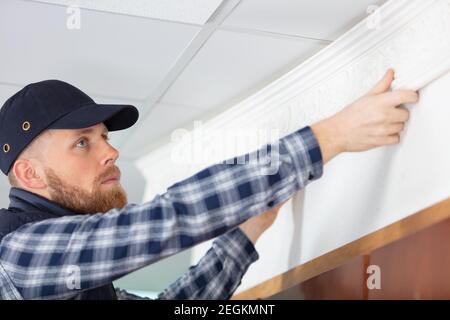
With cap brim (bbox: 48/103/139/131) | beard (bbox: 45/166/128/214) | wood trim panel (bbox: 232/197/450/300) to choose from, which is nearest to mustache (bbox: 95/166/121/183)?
beard (bbox: 45/166/128/214)

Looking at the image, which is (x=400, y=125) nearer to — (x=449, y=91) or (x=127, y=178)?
(x=449, y=91)

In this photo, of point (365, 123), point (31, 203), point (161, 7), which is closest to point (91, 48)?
point (161, 7)

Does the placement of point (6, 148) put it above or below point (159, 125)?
below

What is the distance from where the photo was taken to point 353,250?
117 centimetres

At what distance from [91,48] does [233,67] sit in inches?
11.4

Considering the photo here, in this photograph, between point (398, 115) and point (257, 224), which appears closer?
point (398, 115)

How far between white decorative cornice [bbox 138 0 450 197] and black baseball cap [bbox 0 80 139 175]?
1.24 ft

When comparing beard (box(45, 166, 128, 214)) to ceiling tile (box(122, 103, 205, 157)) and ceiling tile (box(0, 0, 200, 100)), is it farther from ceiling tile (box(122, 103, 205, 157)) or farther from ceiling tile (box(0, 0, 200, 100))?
ceiling tile (box(122, 103, 205, 157))

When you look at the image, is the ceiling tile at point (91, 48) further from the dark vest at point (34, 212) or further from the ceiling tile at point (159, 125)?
the dark vest at point (34, 212)

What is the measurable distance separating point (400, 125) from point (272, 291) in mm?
587

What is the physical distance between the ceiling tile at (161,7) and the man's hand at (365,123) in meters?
0.30

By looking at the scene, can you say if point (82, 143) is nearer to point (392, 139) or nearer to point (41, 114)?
point (41, 114)

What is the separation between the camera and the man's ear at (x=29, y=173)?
1130mm

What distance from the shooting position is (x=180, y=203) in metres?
0.87
